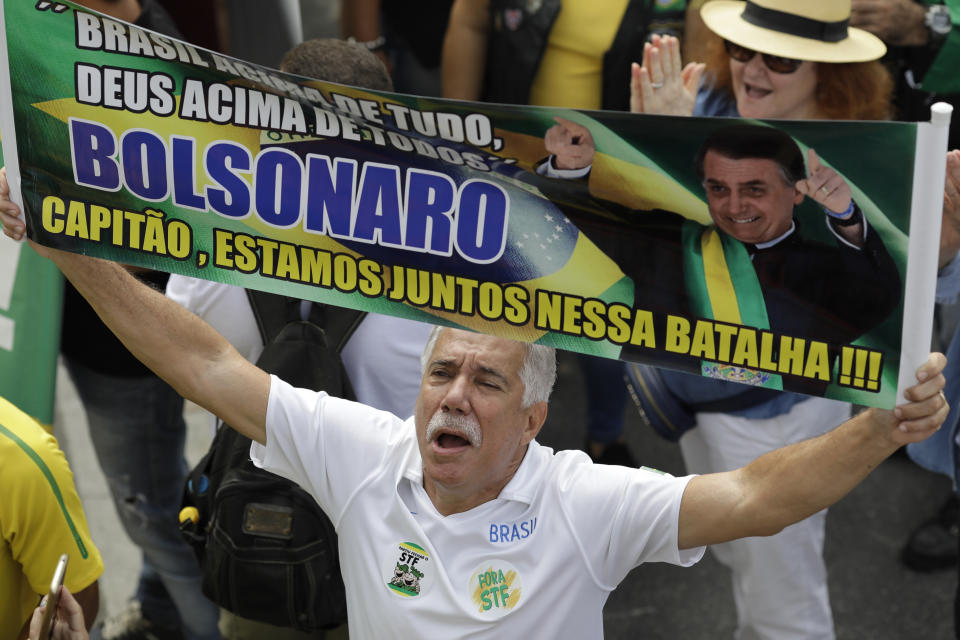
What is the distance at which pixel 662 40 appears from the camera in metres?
3.34

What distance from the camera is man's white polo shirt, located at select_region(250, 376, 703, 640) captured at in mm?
2246

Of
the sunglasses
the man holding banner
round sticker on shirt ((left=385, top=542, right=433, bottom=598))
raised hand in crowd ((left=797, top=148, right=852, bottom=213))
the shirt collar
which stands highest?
raised hand in crowd ((left=797, top=148, right=852, bottom=213))

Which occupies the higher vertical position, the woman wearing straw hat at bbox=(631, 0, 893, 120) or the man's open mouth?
the woman wearing straw hat at bbox=(631, 0, 893, 120)

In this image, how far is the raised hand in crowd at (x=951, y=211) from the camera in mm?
2428

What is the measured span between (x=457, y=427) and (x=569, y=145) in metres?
0.61

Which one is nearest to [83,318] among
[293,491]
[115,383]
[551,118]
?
[115,383]

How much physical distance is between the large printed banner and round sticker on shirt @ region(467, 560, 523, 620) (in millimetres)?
464

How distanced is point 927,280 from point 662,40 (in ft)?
5.36

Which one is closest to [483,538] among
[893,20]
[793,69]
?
[793,69]

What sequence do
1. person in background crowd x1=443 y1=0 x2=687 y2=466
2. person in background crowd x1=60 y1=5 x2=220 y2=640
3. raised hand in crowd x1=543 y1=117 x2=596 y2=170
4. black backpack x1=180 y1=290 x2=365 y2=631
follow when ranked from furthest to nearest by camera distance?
person in background crowd x1=443 y1=0 x2=687 y2=466 → person in background crowd x1=60 y1=5 x2=220 y2=640 → black backpack x1=180 y1=290 x2=365 y2=631 → raised hand in crowd x1=543 y1=117 x2=596 y2=170

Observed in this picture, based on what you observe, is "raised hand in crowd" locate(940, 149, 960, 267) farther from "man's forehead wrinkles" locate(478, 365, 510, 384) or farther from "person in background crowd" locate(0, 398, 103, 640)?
"person in background crowd" locate(0, 398, 103, 640)

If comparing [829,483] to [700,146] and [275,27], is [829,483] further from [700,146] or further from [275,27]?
[275,27]

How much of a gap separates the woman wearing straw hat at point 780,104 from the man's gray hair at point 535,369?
991 millimetres

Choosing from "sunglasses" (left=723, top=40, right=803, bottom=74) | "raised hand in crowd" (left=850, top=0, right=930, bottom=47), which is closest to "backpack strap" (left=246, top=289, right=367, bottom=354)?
"sunglasses" (left=723, top=40, right=803, bottom=74)
